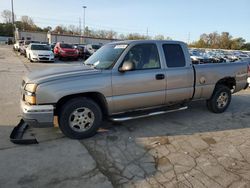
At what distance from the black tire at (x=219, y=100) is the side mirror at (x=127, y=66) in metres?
2.83

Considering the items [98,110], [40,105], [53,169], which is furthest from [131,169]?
[40,105]

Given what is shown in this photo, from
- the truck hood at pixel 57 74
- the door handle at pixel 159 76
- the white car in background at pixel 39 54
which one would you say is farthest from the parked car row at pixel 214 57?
the white car in background at pixel 39 54

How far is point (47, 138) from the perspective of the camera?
4.92m

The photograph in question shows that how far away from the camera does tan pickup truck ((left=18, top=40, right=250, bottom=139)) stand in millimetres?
4516

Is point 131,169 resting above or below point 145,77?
below

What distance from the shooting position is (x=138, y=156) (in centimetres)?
425

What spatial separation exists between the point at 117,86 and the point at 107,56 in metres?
0.83

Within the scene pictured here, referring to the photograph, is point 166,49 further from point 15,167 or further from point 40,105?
point 15,167

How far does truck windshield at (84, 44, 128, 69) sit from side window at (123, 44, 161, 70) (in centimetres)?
22

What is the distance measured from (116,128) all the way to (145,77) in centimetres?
127

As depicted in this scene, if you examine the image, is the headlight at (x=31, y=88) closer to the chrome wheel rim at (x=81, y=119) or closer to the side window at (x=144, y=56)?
the chrome wheel rim at (x=81, y=119)

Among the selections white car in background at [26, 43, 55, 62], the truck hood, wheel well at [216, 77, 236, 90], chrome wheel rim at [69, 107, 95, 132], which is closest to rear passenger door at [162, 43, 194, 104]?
wheel well at [216, 77, 236, 90]

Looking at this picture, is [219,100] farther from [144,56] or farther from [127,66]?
[127,66]

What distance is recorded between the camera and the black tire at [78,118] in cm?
471
